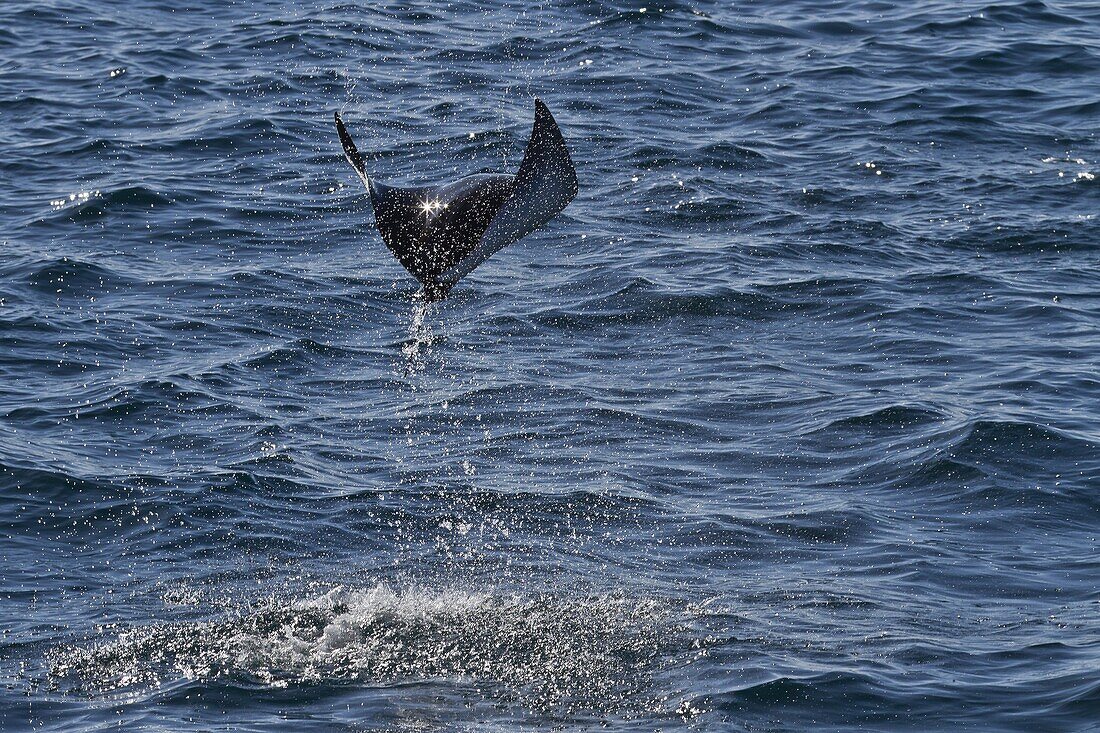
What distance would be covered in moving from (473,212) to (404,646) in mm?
3099

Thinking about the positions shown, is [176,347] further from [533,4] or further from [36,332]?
[533,4]

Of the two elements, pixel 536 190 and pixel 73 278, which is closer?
pixel 536 190

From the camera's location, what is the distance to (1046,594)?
11.6m

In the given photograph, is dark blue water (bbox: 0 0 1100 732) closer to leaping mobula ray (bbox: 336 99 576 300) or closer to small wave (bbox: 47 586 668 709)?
small wave (bbox: 47 586 668 709)

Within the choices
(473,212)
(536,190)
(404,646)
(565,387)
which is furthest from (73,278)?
(536,190)

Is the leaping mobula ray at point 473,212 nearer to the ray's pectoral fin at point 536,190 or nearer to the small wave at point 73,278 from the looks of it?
the ray's pectoral fin at point 536,190

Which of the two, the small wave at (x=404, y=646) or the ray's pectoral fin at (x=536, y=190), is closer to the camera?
the ray's pectoral fin at (x=536, y=190)

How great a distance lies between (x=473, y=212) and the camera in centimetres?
1015

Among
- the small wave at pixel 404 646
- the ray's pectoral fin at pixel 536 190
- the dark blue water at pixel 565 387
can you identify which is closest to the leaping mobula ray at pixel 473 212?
the ray's pectoral fin at pixel 536 190

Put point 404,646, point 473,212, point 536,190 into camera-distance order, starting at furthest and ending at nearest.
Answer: point 404,646
point 473,212
point 536,190

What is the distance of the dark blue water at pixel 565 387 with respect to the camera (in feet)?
35.5

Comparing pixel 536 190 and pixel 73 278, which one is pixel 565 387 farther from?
pixel 73 278

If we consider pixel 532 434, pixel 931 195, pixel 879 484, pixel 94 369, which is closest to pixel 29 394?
pixel 94 369

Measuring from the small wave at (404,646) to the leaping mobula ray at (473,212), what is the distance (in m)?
2.57
